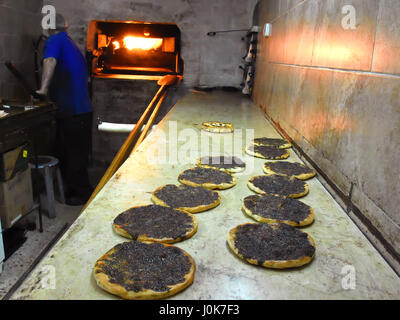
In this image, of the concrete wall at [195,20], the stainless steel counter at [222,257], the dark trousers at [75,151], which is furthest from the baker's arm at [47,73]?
the stainless steel counter at [222,257]

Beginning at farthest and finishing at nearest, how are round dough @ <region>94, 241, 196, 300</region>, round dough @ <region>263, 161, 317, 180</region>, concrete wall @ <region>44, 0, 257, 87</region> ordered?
concrete wall @ <region>44, 0, 257, 87</region> < round dough @ <region>263, 161, 317, 180</region> < round dough @ <region>94, 241, 196, 300</region>

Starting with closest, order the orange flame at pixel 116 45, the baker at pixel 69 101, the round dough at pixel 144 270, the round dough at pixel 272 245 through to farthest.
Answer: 1. the round dough at pixel 144 270
2. the round dough at pixel 272 245
3. the baker at pixel 69 101
4. the orange flame at pixel 116 45

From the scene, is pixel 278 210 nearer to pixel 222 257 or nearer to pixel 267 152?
pixel 222 257

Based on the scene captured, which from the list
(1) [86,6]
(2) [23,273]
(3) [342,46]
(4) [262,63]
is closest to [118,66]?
(1) [86,6]

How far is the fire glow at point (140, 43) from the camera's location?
634 centimetres

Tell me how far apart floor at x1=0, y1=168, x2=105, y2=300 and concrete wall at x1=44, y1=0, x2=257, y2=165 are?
2.14 m

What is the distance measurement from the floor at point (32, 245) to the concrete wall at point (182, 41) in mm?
2144

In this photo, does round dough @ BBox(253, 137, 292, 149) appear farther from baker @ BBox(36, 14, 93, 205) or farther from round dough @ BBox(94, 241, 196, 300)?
baker @ BBox(36, 14, 93, 205)

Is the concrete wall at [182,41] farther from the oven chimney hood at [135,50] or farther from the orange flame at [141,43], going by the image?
the orange flame at [141,43]

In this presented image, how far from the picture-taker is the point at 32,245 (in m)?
3.51

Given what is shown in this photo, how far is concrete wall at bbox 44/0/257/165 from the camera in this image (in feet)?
18.9

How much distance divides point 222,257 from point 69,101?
3745mm

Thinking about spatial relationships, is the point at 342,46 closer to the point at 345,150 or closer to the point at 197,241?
the point at 345,150

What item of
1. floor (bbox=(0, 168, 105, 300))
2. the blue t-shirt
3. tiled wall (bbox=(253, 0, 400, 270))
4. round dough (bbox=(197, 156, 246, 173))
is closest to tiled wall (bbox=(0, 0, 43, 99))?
the blue t-shirt
